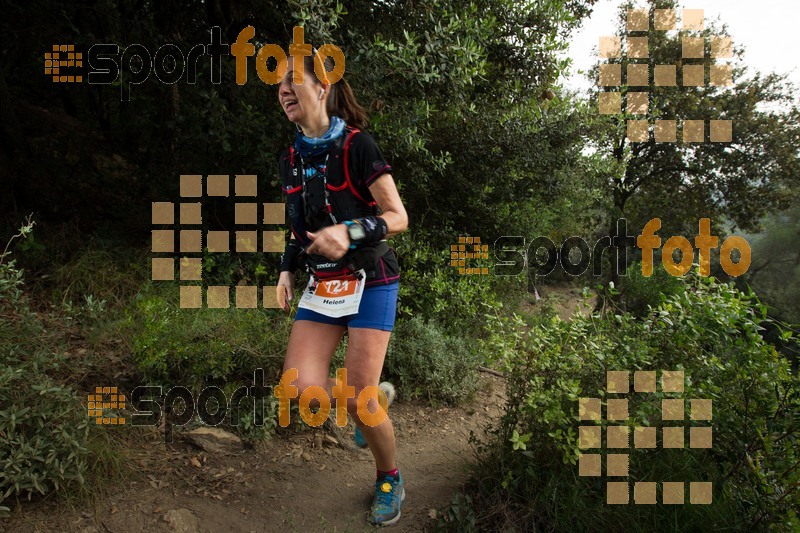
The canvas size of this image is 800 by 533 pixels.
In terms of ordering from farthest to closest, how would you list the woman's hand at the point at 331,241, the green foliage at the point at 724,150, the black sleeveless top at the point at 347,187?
1. the green foliage at the point at 724,150
2. the black sleeveless top at the point at 347,187
3. the woman's hand at the point at 331,241

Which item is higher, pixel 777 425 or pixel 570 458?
pixel 777 425

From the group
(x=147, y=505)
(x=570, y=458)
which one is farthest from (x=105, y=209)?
(x=570, y=458)

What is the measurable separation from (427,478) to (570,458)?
1.30 metres

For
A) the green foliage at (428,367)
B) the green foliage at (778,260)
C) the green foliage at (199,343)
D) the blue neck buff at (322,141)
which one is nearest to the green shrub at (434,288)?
the green foliage at (428,367)

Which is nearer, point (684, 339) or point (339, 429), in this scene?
point (684, 339)

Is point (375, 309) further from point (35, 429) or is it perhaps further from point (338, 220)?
point (35, 429)

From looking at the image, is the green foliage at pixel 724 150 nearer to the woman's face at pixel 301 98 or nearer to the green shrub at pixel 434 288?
the green shrub at pixel 434 288

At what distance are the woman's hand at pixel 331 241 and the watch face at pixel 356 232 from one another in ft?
0.12

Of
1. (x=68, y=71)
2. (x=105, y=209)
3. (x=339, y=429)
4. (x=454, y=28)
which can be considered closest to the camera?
(x=339, y=429)

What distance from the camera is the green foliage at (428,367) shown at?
5.66m

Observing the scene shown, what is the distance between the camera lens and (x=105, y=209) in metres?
6.59

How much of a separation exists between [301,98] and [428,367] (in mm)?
3621

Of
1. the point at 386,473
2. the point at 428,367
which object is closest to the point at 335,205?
the point at 386,473

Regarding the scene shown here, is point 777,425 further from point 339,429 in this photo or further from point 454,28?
point 454,28
